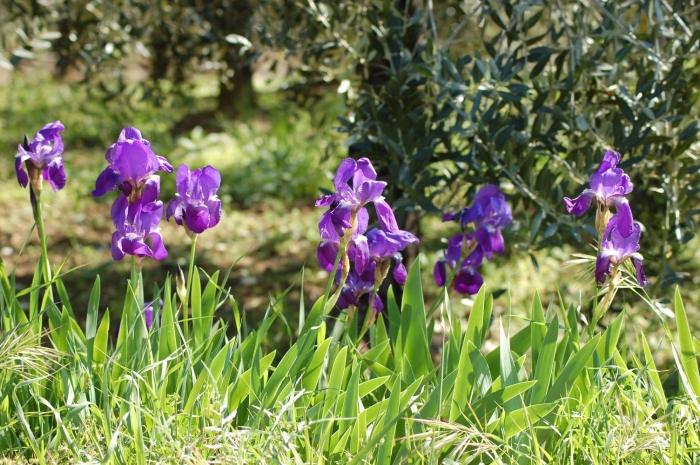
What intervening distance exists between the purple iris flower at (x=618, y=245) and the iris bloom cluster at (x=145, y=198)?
2.73 feet

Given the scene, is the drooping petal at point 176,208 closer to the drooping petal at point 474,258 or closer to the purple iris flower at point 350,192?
the purple iris flower at point 350,192

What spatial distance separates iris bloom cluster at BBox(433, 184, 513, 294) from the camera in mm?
1808

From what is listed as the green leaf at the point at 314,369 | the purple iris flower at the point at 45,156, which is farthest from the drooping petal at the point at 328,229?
the purple iris flower at the point at 45,156

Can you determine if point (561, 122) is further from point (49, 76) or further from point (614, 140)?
point (49, 76)

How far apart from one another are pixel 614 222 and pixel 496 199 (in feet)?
0.93

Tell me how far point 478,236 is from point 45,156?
103 centimetres

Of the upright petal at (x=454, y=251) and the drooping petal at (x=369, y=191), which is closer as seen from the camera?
the drooping petal at (x=369, y=191)

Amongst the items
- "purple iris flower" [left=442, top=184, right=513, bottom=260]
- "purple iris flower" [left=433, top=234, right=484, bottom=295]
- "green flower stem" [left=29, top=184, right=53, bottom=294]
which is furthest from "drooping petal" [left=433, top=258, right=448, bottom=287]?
"green flower stem" [left=29, top=184, right=53, bottom=294]

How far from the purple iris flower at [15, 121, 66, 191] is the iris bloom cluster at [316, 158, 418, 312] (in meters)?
0.66

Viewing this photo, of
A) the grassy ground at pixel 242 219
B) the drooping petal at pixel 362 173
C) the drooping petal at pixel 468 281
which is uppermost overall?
the drooping petal at pixel 362 173

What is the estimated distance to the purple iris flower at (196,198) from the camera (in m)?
1.67

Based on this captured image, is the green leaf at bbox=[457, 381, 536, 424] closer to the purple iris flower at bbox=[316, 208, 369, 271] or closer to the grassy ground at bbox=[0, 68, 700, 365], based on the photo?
Answer: the purple iris flower at bbox=[316, 208, 369, 271]

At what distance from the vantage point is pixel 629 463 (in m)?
1.51

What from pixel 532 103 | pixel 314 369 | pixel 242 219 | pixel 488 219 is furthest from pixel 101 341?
pixel 242 219
